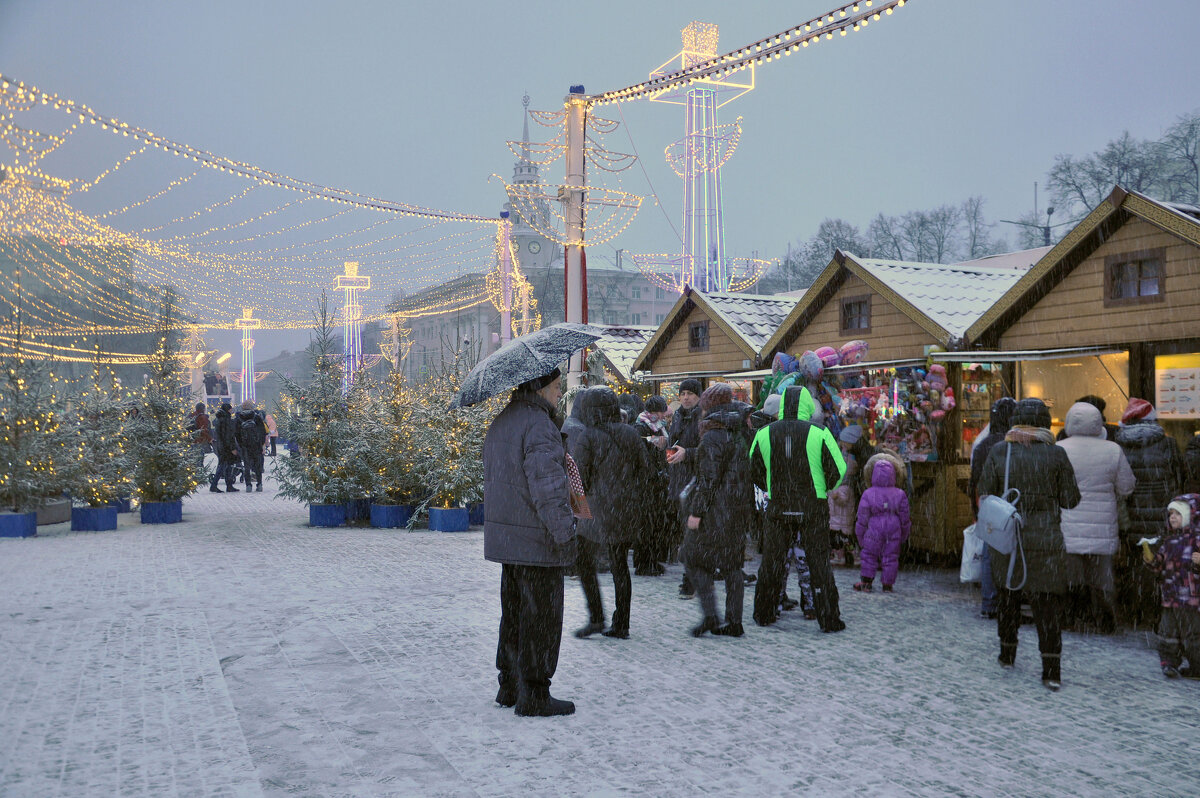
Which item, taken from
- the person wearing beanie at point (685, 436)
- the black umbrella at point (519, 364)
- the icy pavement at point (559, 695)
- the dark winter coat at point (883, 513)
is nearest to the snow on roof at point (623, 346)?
the person wearing beanie at point (685, 436)

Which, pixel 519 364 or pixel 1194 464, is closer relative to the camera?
pixel 519 364

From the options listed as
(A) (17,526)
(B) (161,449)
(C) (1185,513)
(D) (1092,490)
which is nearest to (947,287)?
(D) (1092,490)

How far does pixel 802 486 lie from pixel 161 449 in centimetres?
1214

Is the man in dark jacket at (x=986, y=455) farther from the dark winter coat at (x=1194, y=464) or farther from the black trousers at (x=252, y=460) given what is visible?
the black trousers at (x=252, y=460)

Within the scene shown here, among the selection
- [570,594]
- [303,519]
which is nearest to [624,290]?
[303,519]

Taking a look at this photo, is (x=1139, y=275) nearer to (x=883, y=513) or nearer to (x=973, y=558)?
(x=883, y=513)

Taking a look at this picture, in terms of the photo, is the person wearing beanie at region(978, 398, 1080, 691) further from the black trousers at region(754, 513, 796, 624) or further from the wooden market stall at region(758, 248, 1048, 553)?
the wooden market stall at region(758, 248, 1048, 553)

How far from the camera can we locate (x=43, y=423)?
1518 cm

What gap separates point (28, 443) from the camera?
14.9 metres

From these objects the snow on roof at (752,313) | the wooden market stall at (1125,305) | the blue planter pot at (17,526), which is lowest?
the blue planter pot at (17,526)

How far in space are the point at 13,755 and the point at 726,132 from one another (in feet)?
115

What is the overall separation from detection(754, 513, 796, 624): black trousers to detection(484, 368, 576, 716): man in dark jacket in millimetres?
2690

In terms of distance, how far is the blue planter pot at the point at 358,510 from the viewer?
15695 mm

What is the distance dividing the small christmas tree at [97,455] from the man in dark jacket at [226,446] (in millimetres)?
4289
